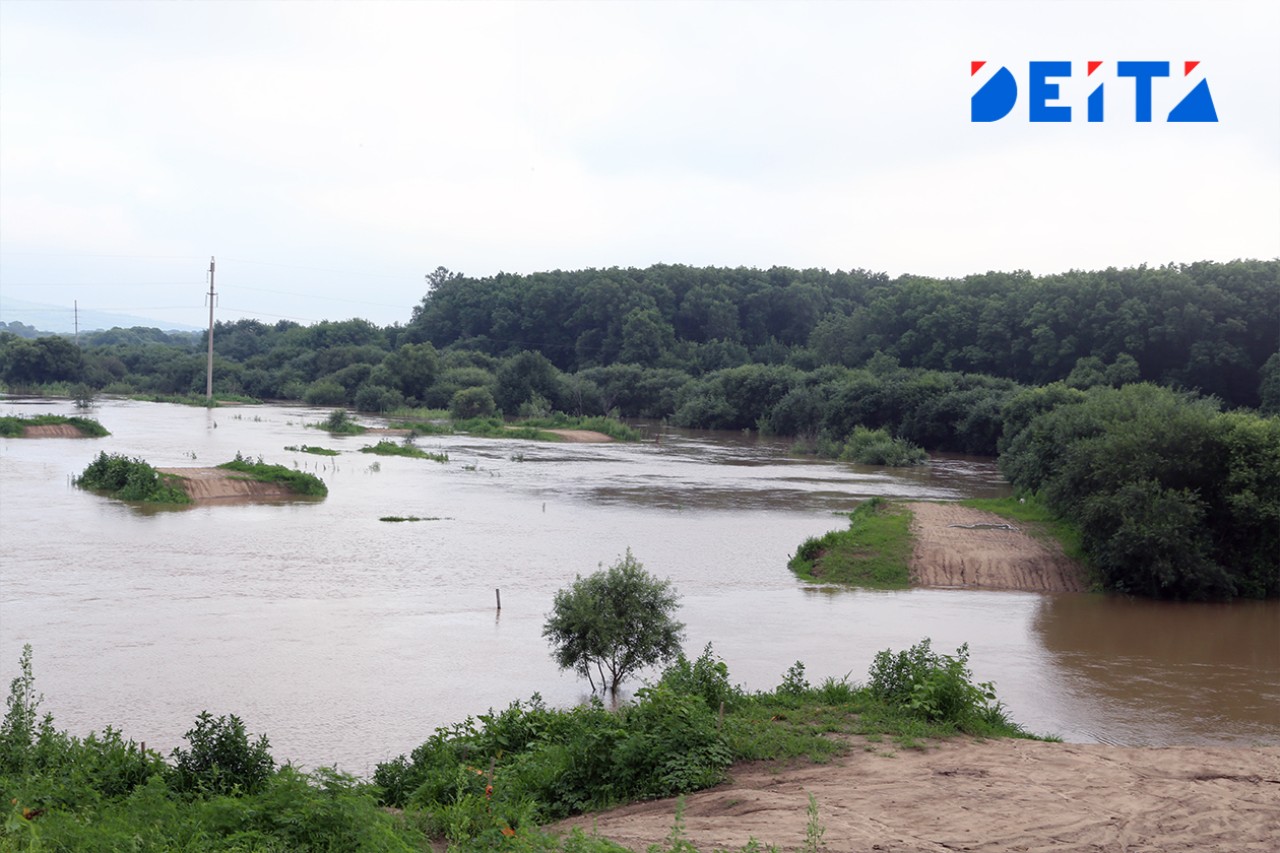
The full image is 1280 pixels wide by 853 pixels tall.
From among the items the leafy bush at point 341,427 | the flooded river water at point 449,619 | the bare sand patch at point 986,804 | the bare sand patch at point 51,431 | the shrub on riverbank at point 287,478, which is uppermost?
the leafy bush at point 341,427

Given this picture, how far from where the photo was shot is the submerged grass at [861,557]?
28.3 m

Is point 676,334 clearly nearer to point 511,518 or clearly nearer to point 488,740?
point 511,518

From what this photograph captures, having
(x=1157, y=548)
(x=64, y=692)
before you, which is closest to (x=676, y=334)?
(x=1157, y=548)

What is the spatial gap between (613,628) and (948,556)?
48.0 ft

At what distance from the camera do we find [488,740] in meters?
12.9

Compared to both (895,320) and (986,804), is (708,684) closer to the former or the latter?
(986,804)

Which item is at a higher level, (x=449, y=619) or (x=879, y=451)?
(x=879, y=451)

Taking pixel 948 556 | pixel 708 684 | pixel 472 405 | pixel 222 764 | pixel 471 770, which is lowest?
pixel 471 770

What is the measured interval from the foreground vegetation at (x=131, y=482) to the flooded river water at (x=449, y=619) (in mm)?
992

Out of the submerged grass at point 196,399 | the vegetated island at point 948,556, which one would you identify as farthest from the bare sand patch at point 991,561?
the submerged grass at point 196,399

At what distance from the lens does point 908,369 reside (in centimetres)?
8631

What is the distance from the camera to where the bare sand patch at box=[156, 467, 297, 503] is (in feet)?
129

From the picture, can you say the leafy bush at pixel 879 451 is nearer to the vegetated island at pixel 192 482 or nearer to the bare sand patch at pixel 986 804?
the vegetated island at pixel 192 482

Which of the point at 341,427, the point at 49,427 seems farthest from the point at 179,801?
the point at 341,427
